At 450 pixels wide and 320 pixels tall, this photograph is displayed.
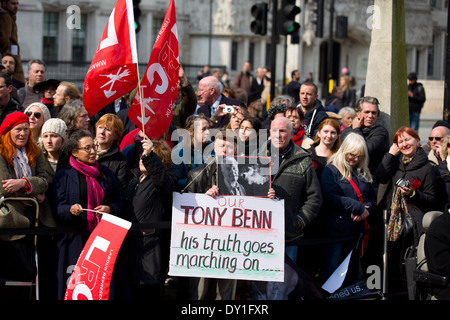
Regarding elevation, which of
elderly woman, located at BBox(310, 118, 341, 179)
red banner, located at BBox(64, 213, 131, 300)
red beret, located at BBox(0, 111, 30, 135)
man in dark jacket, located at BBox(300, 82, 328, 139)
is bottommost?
red banner, located at BBox(64, 213, 131, 300)

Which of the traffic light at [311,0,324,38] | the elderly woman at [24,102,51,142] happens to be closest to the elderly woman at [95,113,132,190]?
the elderly woman at [24,102,51,142]

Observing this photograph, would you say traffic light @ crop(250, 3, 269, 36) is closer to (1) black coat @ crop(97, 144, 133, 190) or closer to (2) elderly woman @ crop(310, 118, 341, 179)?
(2) elderly woman @ crop(310, 118, 341, 179)

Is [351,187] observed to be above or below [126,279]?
above

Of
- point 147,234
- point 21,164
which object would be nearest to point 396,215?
point 147,234

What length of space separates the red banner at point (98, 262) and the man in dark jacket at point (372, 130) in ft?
10.9

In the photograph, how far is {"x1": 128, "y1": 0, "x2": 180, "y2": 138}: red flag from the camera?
6.76 meters

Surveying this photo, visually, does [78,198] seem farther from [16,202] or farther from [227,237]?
[227,237]

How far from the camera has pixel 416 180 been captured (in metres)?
7.74

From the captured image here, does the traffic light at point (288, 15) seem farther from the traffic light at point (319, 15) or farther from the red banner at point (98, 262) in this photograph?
the traffic light at point (319, 15)

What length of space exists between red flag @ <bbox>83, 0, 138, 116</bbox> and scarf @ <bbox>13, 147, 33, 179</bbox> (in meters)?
0.65

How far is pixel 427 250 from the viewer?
20.8 feet

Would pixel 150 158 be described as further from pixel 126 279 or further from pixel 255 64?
pixel 255 64
